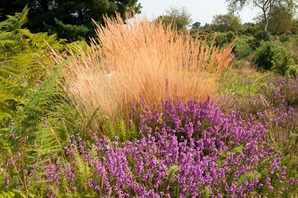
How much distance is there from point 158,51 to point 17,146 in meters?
2.49

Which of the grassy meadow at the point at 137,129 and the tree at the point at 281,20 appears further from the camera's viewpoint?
the tree at the point at 281,20

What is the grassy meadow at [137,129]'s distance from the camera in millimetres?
1991

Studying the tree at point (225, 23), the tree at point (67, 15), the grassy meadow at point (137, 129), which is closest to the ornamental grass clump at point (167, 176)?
the grassy meadow at point (137, 129)

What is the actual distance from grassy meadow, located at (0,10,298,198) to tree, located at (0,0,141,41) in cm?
838

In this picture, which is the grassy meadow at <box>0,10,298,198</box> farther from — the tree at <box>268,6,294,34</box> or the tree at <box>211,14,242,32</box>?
the tree at <box>211,14,242,32</box>

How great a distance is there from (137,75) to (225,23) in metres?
46.8

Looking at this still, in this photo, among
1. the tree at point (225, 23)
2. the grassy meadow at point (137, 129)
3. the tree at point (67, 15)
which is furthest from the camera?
the tree at point (225, 23)

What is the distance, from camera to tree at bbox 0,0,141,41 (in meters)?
12.8

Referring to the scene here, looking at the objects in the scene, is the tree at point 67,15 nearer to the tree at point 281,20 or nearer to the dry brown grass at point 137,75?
the dry brown grass at point 137,75

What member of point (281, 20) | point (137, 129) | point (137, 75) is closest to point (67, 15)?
point (137, 75)

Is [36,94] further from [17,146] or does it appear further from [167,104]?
[167,104]

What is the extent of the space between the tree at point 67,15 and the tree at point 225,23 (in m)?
35.1

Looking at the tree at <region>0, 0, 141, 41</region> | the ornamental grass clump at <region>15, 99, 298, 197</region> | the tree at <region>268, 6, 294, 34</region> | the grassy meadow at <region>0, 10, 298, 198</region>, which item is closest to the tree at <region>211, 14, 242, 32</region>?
the tree at <region>268, 6, 294, 34</region>

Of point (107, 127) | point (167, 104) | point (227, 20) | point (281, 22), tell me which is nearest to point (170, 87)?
point (167, 104)
